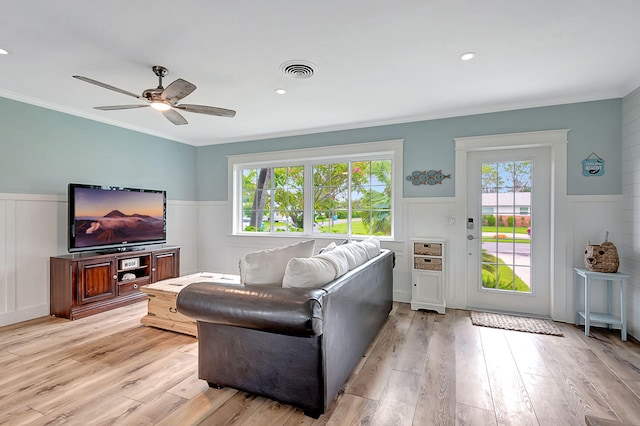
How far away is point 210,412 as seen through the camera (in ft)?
6.27

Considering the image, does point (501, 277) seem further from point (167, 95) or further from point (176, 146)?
point (176, 146)

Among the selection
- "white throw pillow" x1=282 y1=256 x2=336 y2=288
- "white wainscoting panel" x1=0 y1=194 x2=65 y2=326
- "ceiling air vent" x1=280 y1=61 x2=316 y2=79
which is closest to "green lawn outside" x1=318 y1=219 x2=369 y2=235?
"ceiling air vent" x1=280 y1=61 x2=316 y2=79

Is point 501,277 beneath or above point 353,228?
beneath

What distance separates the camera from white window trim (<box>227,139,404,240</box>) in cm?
428

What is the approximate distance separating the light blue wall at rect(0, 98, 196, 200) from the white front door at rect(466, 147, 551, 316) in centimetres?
456

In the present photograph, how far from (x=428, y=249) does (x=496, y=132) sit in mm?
1608

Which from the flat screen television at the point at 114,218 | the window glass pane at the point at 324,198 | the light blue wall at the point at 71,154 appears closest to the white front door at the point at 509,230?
the window glass pane at the point at 324,198

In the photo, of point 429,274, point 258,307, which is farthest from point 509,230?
point 258,307

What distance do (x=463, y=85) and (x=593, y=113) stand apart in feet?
5.08

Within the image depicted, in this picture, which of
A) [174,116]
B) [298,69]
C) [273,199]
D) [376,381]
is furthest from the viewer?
[273,199]

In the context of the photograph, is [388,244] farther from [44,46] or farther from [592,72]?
[44,46]

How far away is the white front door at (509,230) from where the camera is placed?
3.68 meters

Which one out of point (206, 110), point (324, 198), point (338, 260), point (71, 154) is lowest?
point (338, 260)

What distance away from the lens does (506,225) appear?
3822 millimetres
